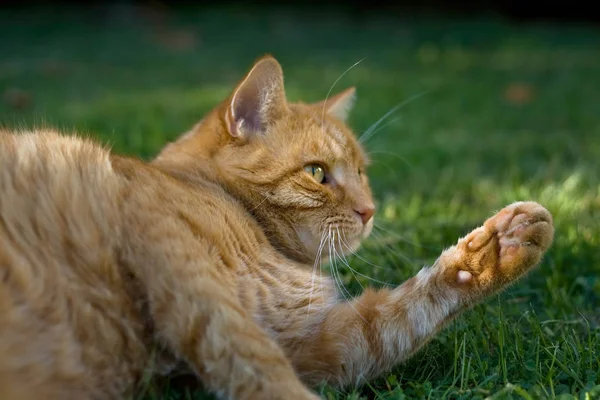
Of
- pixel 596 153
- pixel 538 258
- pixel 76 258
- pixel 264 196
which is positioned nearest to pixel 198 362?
pixel 76 258

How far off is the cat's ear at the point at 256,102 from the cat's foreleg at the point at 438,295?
703mm

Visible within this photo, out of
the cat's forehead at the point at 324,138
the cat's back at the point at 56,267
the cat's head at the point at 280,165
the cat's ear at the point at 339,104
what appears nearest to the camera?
the cat's back at the point at 56,267

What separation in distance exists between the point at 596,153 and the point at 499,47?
18.2 ft

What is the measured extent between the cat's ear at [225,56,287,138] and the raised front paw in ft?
2.61

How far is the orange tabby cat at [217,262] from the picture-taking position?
5.35 feet

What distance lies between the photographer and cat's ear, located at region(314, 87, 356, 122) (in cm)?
284

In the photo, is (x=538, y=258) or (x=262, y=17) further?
(x=262, y=17)

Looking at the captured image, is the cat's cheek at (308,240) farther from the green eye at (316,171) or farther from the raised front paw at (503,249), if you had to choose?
the raised front paw at (503,249)

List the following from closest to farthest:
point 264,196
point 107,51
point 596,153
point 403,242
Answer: point 264,196 < point 403,242 < point 596,153 < point 107,51

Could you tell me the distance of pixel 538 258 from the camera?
83.8 inches

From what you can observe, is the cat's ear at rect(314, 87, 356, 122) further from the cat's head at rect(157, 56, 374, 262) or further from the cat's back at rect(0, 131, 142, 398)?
the cat's back at rect(0, 131, 142, 398)

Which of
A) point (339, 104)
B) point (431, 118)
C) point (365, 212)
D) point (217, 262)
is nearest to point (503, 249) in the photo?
point (365, 212)

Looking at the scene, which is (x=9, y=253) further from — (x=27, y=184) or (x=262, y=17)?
(x=262, y=17)

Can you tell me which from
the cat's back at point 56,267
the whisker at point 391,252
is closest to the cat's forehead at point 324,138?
the whisker at point 391,252
